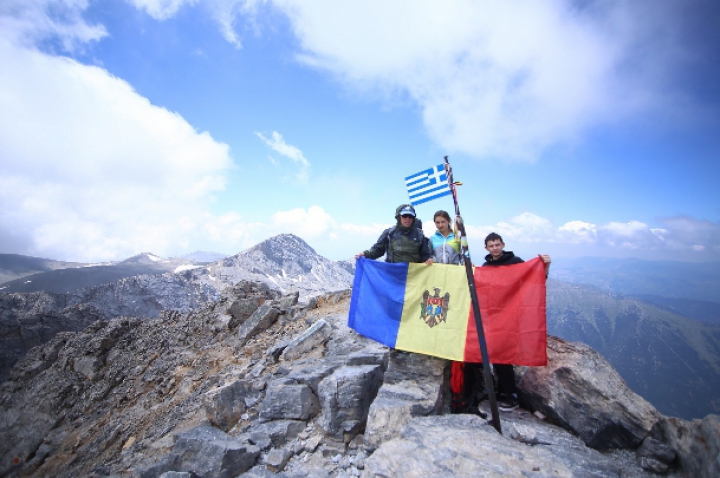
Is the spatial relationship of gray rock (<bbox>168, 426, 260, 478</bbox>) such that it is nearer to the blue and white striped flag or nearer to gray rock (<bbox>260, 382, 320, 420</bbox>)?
gray rock (<bbox>260, 382, 320, 420</bbox>)

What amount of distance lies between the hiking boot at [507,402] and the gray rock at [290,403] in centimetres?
479

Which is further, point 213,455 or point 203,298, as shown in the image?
point 203,298

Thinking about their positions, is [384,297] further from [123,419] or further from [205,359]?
[123,419]

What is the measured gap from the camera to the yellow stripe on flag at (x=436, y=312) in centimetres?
A: 780

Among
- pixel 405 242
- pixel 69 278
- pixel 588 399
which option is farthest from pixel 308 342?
pixel 69 278

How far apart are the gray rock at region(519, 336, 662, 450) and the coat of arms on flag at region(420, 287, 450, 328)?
9.11 ft

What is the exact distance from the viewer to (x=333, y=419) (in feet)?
23.1

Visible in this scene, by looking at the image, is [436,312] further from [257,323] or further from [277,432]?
[257,323]

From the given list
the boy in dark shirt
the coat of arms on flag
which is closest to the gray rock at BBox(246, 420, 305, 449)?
the coat of arms on flag

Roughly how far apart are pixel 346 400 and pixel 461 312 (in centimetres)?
364

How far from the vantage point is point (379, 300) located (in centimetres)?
908

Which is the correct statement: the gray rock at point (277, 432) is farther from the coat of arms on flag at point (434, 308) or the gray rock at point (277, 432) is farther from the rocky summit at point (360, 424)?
the coat of arms on flag at point (434, 308)

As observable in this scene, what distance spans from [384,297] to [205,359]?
11.4m

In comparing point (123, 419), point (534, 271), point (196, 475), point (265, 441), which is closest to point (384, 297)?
point (534, 271)
